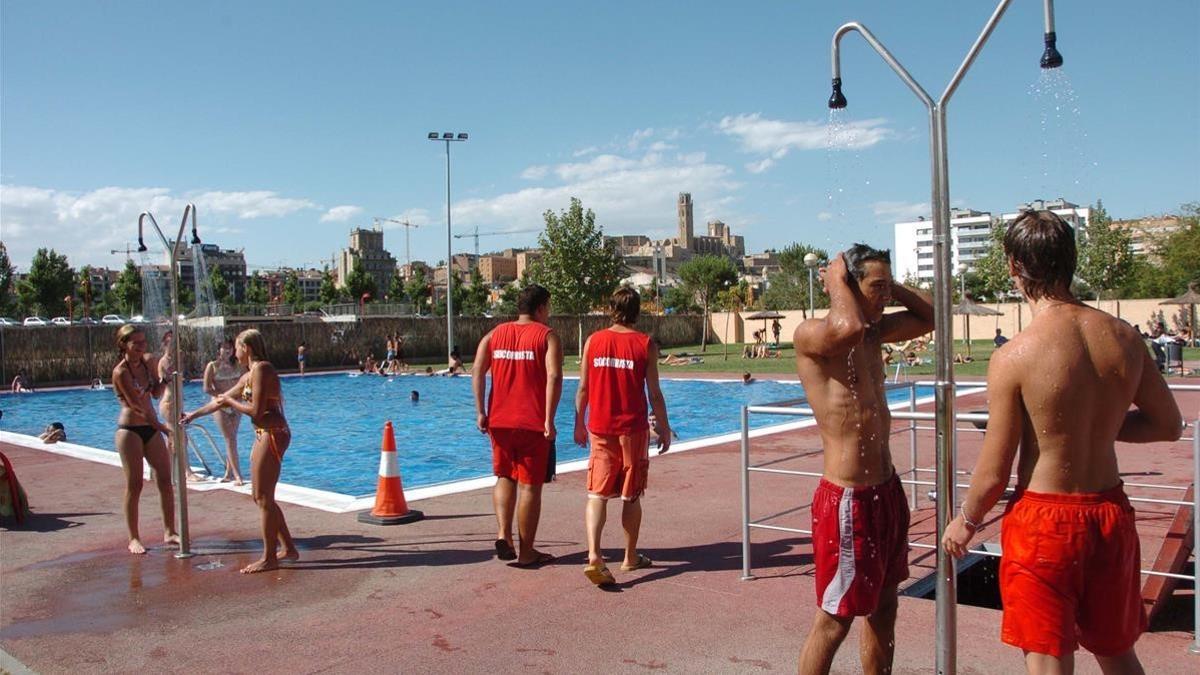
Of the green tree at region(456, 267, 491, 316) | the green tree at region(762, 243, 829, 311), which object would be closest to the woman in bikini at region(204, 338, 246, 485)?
the green tree at region(762, 243, 829, 311)

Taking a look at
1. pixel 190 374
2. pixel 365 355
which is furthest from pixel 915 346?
pixel 190 374

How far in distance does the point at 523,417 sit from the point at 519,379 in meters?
0.28

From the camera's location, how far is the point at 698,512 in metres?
8.38

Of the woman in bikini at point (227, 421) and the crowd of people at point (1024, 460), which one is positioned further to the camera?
the woman in bikini at point (227, 421)

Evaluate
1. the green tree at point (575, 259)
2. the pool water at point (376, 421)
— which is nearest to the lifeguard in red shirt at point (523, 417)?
the pool water at point (376, 421)

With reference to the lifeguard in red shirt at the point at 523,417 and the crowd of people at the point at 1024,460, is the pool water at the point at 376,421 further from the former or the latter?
the crowd of people at the point at 1024,460

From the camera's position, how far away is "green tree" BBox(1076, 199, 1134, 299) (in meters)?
43.5

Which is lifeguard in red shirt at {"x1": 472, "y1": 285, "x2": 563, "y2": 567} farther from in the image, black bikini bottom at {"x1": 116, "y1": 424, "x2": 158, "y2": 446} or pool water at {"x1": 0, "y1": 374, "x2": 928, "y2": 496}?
pool water at {"x1": 0, "y1": 374, "x2": 928, "y2": 496}

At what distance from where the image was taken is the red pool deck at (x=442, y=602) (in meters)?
4.79

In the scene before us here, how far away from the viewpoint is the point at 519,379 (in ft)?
21.6

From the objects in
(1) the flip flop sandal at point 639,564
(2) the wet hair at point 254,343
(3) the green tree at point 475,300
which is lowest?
(1) the flip flop sandal at point 639,564

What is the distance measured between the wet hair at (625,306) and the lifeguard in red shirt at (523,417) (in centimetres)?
49

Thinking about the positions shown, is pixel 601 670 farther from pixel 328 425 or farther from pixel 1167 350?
pixel 1167 350

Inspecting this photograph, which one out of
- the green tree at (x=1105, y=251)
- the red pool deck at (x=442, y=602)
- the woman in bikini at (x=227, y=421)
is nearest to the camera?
the red pool deck at (x=442, y=602)
